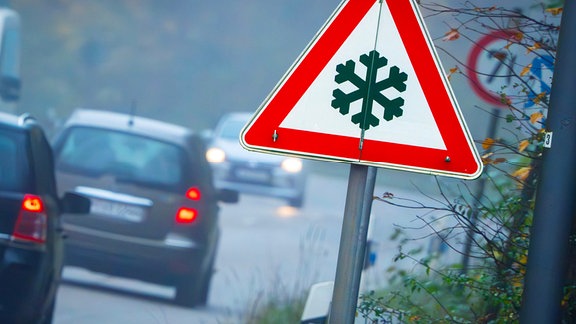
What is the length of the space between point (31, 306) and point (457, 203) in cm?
334

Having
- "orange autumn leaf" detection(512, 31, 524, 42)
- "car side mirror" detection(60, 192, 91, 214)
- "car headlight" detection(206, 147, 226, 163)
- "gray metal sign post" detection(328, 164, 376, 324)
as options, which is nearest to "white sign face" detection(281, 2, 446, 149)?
"gray metal sign post" detection(328, 164, 376, 324)

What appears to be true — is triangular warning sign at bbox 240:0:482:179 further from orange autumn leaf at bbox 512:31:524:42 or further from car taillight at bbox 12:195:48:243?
car taillight at bbox 12:195:48:243

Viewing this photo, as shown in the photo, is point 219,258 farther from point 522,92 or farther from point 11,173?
point 522,92

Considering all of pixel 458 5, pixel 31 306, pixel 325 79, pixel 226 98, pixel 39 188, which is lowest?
pixel 31 306

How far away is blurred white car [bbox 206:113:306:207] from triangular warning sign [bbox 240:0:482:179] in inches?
784

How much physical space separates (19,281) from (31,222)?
1.35 ft

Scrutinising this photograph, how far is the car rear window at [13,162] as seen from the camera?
25.3 ft

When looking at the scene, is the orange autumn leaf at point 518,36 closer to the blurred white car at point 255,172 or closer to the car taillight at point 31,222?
the car taillight at point 31,222

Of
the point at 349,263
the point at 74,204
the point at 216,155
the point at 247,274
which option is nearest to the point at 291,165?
the point at 216,155

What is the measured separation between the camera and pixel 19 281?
7441 millimetres

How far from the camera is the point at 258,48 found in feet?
98.6

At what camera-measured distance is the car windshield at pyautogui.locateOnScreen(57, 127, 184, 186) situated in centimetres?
1243

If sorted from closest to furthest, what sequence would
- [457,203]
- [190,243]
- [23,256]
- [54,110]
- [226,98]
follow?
[457,203], [23,256], [190,243], [54,110], [226,98]

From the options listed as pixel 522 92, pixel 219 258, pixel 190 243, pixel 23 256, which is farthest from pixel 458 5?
pixel 219 258
